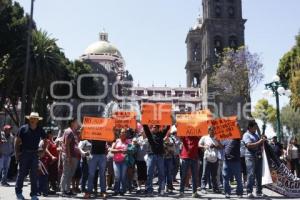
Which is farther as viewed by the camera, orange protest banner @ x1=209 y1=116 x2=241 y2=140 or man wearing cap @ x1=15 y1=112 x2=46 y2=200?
orange protest banner @ x1=209 y1=116 x2=241 y2=140

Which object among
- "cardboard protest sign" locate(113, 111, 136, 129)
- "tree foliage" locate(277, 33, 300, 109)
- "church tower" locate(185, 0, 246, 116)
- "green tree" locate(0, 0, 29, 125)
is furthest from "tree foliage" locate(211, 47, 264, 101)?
"cardboard protest sign" locate(113, 111, 136, 129)

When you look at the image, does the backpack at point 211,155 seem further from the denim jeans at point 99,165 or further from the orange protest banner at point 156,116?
the denim jeans at point 99,165

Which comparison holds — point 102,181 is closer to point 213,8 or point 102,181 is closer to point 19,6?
point 19,6

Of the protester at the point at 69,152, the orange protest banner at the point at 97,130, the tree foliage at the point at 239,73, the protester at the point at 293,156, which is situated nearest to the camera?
the protester at the point at 69,152

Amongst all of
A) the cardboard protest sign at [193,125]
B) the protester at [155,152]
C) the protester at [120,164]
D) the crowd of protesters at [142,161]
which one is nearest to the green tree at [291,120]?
the crowd of protesters at [142,161]

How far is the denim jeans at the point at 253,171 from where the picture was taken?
10.9m

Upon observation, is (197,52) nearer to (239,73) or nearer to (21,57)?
(239,73)

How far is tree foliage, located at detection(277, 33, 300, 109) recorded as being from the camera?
35300mm

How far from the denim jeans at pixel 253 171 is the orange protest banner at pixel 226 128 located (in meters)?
0.67

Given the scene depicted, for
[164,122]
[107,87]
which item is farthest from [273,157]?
[107,87]

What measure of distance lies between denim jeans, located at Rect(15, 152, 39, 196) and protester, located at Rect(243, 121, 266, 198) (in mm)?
4936

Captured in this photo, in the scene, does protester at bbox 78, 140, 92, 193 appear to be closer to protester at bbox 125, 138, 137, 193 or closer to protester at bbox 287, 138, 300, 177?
protester at bbox 125, 138, 137, 193

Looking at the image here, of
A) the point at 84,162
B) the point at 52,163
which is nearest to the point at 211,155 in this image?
the point at 84,162

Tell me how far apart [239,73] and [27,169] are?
1660 inches
